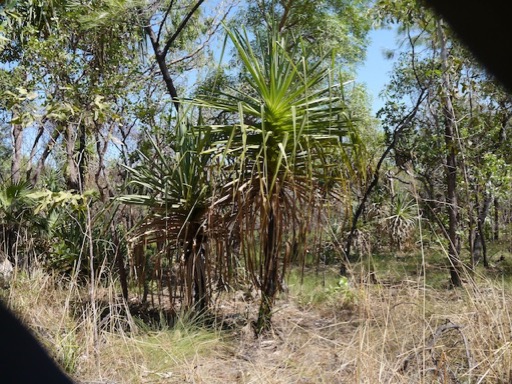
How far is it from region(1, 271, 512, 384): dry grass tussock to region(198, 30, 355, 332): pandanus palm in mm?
798

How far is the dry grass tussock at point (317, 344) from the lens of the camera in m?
3.67

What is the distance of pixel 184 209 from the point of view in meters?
5.72

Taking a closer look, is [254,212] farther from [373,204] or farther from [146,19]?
[373,204]

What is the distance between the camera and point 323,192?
209 inches

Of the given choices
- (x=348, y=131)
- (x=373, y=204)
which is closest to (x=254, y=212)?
(x=348, y=131)

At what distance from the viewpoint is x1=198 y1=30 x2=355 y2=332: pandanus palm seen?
5.02 m

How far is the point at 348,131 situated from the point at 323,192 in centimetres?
63

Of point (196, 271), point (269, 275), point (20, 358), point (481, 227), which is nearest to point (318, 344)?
point (269, 275)

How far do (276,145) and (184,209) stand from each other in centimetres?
124

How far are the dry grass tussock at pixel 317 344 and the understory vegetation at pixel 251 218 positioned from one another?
0.02m

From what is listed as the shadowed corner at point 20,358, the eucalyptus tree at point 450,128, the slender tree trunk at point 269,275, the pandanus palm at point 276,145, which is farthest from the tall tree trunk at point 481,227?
the shadowed corner at point 20,358

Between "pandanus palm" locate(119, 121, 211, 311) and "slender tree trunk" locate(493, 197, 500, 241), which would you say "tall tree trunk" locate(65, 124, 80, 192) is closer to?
"pandanus palm" locate(119, 121, 211, 311)

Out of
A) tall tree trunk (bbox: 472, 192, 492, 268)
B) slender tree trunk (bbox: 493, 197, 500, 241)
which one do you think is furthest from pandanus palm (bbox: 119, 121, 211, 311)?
slender tree trunk (bbox: 493, 197, 500, 241)

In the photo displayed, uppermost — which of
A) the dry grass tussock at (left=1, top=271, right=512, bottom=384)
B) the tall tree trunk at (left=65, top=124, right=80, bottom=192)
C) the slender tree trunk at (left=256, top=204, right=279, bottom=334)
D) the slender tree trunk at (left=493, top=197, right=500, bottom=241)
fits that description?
the tall tree trunk at (left=65, top=124, right=80, bottom=192)
